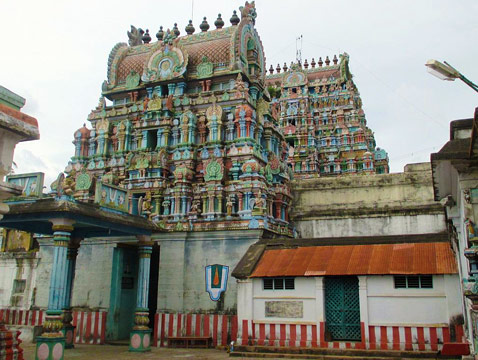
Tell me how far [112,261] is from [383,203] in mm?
15223

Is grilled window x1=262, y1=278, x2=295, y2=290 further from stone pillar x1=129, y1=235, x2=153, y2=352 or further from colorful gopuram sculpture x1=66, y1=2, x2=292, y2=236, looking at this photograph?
stone pillar x1=129, y1=235, x2=153, y2=352

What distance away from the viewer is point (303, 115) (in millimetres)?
54344

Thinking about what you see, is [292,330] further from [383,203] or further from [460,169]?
[383,203]

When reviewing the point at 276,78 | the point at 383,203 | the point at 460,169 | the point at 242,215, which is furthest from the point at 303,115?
the point at 460,169

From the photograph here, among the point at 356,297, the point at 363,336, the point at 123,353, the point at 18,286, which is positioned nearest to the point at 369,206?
the point at 356,297

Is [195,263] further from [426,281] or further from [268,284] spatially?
[426,281]

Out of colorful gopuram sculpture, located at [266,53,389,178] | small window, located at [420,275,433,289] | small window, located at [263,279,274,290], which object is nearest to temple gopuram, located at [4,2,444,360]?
small window, located at [263,279,274,290]

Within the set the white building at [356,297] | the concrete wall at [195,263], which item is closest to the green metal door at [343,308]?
the white building at [356,297]

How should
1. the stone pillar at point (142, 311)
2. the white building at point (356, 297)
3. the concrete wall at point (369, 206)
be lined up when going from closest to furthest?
the white building at point (356, 297) < the stone pillar at point (142, 311) < the concrete wall at point (369, 206)

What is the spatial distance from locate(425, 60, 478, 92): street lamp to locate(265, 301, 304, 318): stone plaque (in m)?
10.6

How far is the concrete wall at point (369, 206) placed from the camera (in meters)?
26.6

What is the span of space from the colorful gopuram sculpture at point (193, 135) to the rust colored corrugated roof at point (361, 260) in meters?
3.48

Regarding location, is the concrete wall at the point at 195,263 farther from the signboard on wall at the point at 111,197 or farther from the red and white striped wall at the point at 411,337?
the red and white striped wall at the point at 411,337

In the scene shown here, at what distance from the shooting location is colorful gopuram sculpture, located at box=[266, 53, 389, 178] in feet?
166
